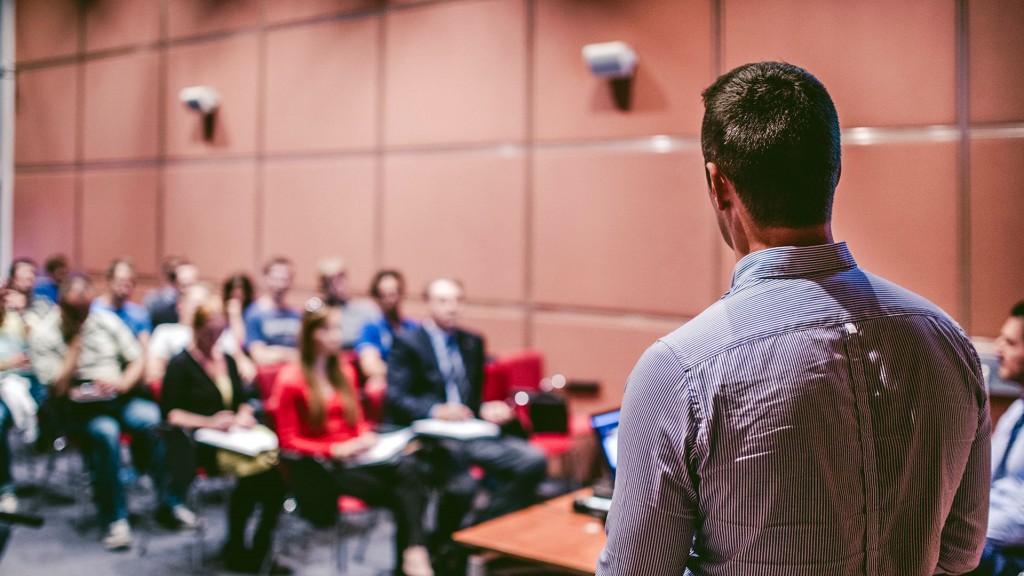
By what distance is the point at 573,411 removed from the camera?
19.3 ft

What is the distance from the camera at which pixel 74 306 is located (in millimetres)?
5215

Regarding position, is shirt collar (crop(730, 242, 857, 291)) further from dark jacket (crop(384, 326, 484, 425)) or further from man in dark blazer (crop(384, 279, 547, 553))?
dark jacket (crop(384, 326, 484, 425))

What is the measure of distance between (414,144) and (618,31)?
6.25 ft

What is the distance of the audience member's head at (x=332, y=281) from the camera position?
6.52 metres

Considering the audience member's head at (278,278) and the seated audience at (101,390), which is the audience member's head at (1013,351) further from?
the audience member's head at (278,278)

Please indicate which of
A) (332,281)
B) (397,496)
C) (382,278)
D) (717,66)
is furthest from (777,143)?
(332,281)

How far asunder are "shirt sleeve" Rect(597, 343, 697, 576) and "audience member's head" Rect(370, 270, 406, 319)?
5.24 meters

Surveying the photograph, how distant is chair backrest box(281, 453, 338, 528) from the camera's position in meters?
3.72

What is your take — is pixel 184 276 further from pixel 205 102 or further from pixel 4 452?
pixel 4 452

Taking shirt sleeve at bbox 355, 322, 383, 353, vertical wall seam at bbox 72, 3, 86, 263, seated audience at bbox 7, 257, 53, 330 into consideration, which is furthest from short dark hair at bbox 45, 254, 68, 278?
shirt sleeve at bbox 355, 322, 383, 353

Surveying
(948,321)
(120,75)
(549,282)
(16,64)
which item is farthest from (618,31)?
(16,64)

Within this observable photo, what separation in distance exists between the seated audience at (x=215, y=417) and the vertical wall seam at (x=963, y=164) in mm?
3851

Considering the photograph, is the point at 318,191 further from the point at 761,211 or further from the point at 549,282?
the point at 761,211

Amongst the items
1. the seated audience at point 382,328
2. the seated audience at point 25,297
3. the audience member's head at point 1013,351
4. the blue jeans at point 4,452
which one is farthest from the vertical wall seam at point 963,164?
the seated audience at point 25,297
